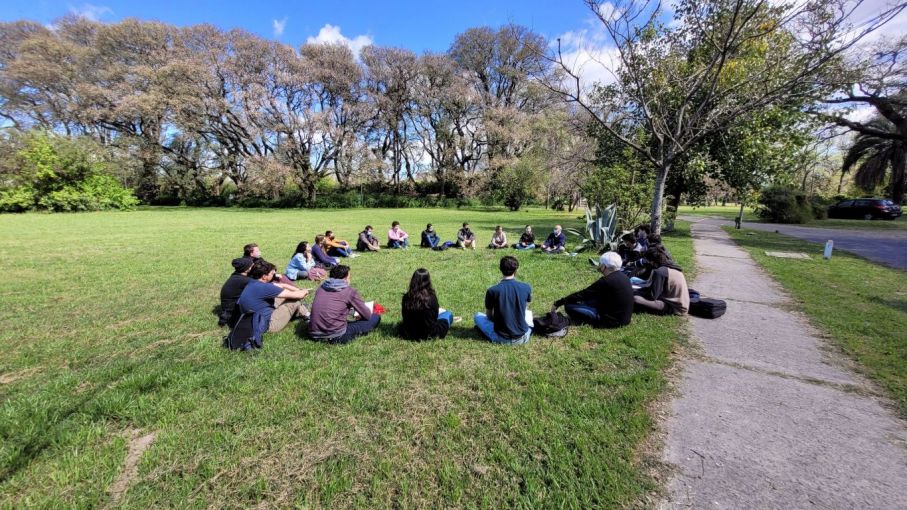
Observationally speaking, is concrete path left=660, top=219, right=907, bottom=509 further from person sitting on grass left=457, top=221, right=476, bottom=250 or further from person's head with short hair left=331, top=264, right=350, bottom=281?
person sitting on grass left=457, top=221, right=476, bottom=250

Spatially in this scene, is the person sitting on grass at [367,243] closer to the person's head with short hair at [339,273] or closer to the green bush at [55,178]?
the person's head with short hair at [339,273]

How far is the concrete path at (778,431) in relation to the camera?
2492 millimetres

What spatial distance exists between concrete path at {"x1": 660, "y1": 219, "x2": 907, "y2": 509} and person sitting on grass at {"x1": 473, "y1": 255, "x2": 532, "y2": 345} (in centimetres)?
185

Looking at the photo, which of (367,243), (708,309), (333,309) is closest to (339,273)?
(333,309)

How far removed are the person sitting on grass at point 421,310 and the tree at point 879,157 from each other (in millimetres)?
39508

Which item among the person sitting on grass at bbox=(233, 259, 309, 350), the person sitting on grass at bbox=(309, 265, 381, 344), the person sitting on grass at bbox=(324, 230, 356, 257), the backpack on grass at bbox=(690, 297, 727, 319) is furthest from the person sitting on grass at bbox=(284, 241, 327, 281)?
the backpack on grass at bbox=(690, 297, 727, 319)

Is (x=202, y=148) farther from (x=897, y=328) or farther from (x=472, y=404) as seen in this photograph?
(x=897, y=328)

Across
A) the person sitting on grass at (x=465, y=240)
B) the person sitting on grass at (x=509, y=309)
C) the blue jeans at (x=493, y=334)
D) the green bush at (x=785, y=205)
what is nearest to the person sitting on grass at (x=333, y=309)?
the blue jeans at (x=493, y=334)

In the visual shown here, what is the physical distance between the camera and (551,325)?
16.3 feet

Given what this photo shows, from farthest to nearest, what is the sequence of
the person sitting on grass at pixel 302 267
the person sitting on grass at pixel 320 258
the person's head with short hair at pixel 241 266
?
the person sitting on grass at pixel 320 258, the person sitting on grass at pixel 302 267, the person's head with short hair at pixel 241 266

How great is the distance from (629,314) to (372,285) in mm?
5077

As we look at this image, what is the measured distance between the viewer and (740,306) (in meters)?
6.61

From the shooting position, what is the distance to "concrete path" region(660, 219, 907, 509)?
2492 millimetres

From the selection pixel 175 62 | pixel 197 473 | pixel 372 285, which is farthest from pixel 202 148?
pixel 197 473
